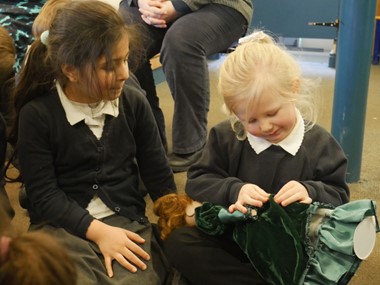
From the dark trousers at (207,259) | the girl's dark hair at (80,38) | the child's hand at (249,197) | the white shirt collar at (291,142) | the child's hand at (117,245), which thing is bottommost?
the dark trousers at (207,259)

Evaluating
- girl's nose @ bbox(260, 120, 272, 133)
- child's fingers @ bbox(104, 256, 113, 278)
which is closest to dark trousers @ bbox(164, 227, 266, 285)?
child's fingers @ bbox(104, 256, 113, 278)

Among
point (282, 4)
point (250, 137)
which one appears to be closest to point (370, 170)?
point (250, 137)

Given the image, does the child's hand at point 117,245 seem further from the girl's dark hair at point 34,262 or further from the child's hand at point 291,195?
the girl's dark hair at point 34,262

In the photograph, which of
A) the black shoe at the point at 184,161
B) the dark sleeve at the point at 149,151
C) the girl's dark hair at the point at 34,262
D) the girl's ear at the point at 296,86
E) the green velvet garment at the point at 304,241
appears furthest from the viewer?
the black shoe at the point at 184,161

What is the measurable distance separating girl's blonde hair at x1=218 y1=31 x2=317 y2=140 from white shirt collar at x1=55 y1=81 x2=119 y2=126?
0.23 metres

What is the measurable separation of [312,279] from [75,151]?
1.60ft

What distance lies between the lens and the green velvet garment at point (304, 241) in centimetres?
86

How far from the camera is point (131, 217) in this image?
42.4 inches

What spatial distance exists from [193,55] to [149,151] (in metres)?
0.48

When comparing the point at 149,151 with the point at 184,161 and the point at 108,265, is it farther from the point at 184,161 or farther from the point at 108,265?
the point at 184,161

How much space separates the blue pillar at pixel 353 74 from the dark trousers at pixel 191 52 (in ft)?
0.96

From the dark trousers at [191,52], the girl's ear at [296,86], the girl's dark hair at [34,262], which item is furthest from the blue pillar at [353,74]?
the girl's dark hair at [34,262]

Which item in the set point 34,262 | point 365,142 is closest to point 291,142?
point 34,262

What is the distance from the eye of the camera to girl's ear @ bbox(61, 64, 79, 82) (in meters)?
0.99
